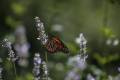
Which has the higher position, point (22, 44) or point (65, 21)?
point (65, 21)

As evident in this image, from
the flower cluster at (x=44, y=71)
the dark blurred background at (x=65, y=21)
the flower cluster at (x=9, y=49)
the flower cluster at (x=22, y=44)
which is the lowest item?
the flower cluster at (x=44, y=71)

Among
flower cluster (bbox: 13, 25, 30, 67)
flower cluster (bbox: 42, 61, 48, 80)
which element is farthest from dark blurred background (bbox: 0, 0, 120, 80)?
flower cluster (bbox: 42, 61, 48, 80)

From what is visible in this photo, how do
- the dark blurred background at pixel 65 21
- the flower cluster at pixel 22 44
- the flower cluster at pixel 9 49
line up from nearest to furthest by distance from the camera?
the flower cluster at pixel 9 49 < the flower cluster at pixel 22 44 < the dark blurred background at pixel 65 21

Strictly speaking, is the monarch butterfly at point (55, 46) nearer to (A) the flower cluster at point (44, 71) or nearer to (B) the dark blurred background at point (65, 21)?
(A) the flower cluster at point (44, 71)

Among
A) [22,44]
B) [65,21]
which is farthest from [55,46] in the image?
[65,21]

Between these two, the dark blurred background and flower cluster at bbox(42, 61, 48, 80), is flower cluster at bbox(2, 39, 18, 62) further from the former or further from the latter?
the dark blurred background

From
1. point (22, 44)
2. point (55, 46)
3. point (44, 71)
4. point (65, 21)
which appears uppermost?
point (65, 21)

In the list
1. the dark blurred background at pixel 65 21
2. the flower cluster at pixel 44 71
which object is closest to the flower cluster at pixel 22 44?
the dark blurred background at pixel 65 21

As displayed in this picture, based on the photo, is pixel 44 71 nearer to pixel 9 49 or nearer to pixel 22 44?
pixel 9 49

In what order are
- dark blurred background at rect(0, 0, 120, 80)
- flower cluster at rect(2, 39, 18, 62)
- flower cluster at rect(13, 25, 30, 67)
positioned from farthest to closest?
dark blurred background at rect(0, 0, 120, 80), flower cluster at rect(13, 25, 30, 67), flower cluster at rect(2, 39, 18, 62)

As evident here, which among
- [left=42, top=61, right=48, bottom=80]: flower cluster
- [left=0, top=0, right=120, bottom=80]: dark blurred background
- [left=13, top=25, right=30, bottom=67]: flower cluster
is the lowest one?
[left=42, top=61, right=48, bottom=80]: flower cluster

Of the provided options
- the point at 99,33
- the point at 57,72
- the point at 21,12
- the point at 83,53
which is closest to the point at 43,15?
the point at 21,12

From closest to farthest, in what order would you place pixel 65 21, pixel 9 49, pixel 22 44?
1. pixel 9 49
2. pixel 22 44
3. pixel 65 21

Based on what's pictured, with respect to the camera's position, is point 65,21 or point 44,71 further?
point 65,21
